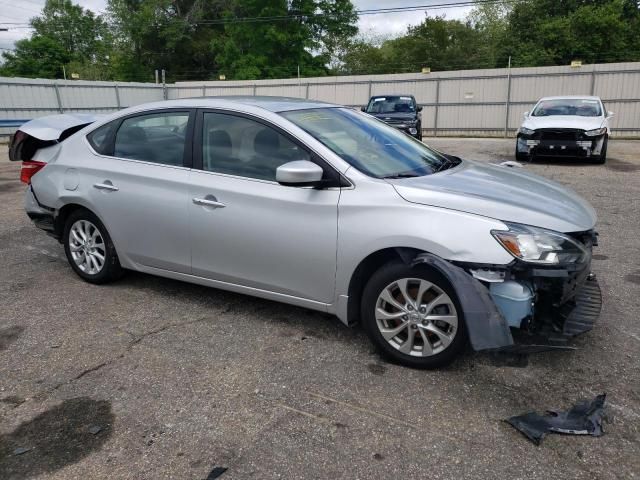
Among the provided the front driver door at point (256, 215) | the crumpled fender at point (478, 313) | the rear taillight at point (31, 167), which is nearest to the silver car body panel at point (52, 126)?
the rear taillight at point (31, 167)

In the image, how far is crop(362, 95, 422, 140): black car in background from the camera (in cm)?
1606

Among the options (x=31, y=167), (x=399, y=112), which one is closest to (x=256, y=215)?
(x=31, y=167)

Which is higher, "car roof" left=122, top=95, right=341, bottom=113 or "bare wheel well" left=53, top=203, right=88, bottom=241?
"car roof" left=122, top=95, right=341, bottom=113

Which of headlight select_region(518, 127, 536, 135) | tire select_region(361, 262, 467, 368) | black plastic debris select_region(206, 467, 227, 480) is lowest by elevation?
black plastic debris select_region(206, 467, 227, 480)

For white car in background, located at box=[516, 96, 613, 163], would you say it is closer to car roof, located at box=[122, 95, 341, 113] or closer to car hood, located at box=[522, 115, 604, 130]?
car hood, located at box=[522, 115, 604, 130]

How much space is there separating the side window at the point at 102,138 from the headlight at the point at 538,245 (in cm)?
330

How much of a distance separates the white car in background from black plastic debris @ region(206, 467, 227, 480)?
11839mm

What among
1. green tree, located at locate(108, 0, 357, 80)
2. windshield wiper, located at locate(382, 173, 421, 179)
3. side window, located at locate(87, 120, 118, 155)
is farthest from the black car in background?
green tree, located at locate(108, 0, 357, 80)

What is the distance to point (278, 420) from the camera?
2918 millimetres

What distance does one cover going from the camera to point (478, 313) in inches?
121

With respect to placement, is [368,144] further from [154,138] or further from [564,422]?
[564,422]

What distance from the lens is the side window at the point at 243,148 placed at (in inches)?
151

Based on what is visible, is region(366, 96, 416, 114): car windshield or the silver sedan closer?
the silver sedan

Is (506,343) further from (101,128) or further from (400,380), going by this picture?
(101,128)
